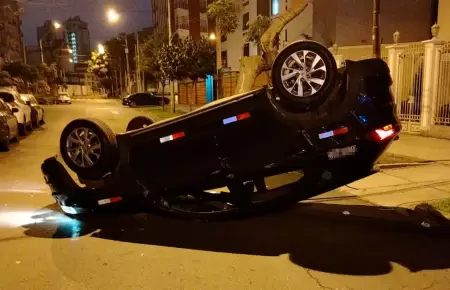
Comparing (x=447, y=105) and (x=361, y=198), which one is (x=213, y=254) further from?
(x=447, y=105)

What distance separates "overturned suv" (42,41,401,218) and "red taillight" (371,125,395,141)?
0.01 meters

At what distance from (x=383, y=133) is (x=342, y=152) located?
48cm

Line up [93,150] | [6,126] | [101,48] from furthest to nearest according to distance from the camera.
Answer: [101,48] < [6,126] < [93,150]

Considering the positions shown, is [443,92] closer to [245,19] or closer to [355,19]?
[355,19]

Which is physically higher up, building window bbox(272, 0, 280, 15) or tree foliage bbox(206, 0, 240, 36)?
building window bbox(272, 0, 280, 15)

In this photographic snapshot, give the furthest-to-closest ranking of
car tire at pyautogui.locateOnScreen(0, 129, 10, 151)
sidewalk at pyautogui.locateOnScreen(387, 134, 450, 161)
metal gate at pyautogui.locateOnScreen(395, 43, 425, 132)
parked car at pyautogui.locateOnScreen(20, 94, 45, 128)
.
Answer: parked car at pyautogui.locateOnScreen(20, 94, 45, 128), metal gate at pyautogui.locateOnScreen(395, 43, 425, 132), car tire at pyautogui.locateOnScreen(0, 129, 10, 151), sidewalk at pyautogui.locateOnScreen(387, 134, 450, 161)

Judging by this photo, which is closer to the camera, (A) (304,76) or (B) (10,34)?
(A) (304,76)

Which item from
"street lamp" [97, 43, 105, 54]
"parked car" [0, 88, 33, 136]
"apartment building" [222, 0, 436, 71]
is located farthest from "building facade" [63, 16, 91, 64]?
"parked car" [0, 88, 33, 136]

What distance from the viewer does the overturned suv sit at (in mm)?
4855

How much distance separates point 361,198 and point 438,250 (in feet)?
7.81

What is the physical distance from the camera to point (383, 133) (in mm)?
4844

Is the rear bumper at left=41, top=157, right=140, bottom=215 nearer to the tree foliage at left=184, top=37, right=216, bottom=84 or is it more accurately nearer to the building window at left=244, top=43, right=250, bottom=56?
the tree foliage at left=184, top=37, right=216, bottom=84

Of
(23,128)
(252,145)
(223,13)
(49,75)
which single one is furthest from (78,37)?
(252,145)

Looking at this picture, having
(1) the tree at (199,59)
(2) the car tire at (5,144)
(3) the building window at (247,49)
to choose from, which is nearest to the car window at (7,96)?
(2) the car tire at (5,144)
